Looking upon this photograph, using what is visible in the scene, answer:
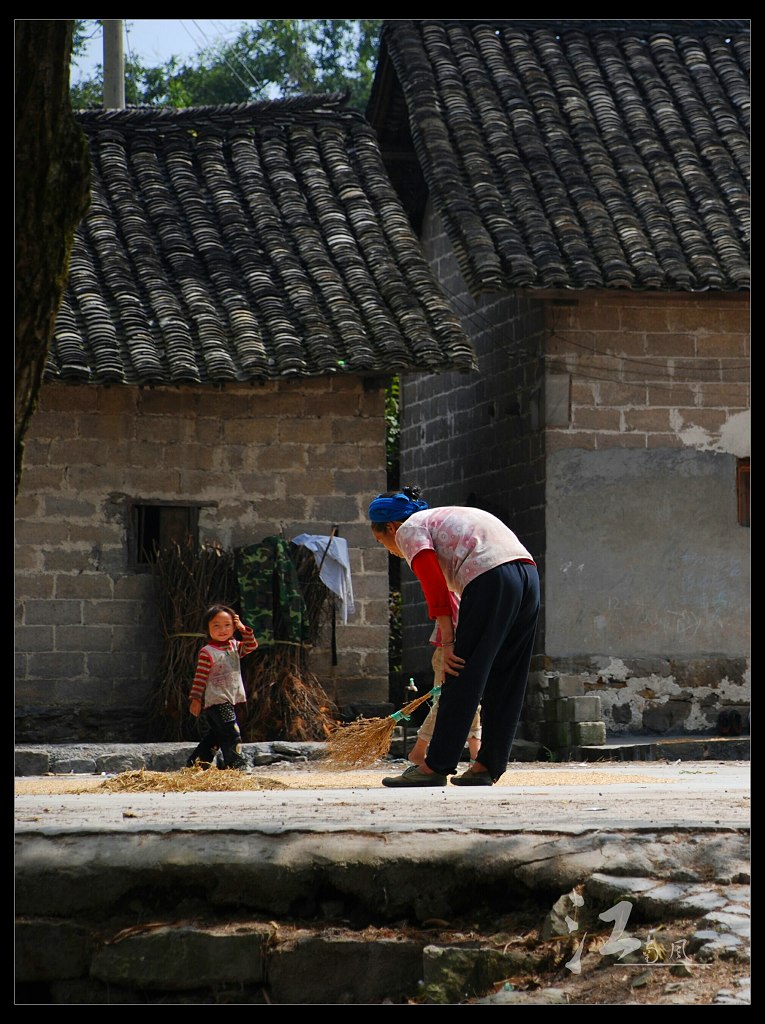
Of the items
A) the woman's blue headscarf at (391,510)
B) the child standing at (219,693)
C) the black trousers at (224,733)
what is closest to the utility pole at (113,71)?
the child standing at (219,693)

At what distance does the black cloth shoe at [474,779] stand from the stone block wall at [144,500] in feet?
19.6

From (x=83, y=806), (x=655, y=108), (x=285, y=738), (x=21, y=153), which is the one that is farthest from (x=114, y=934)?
(x=655, y=108)

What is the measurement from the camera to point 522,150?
15586mm

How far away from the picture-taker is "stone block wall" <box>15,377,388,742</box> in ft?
43.7

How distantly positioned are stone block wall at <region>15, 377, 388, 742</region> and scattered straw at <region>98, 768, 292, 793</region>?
4.33 meters

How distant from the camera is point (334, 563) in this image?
541 inches

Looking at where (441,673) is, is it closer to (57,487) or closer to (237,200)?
(57,487)

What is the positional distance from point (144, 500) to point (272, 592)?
51.9 inches

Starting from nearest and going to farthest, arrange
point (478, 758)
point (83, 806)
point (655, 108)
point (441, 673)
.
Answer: point (83, 806) < point (478, 758) < point (441, 673) < point (655, 108)

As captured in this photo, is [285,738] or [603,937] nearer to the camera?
[603,937]

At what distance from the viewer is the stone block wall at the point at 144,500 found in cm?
1330

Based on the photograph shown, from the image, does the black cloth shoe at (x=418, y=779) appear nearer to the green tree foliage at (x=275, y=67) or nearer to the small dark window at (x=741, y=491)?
the small dark window at (x=741, y=491)

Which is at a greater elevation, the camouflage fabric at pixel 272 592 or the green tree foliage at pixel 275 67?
the green tree foliage at pixel 275 67

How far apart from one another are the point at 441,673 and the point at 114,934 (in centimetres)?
361
